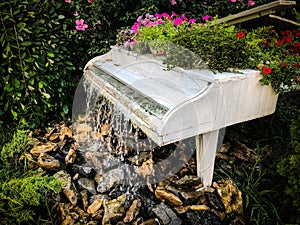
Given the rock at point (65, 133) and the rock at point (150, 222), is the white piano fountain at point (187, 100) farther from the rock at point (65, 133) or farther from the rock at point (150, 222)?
the rock at point (65, 133)

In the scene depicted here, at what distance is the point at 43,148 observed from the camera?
103 inches

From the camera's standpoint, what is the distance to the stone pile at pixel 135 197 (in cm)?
195

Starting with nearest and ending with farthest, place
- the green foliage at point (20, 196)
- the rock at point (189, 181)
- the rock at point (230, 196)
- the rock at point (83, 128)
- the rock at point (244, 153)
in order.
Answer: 1. the green foliage at point (20, 196)
2. the rock at point (230, 196)
3. the rock at point (189, 181)
4. the rock at point (244, 153)
5. the rock at point (83, 128)

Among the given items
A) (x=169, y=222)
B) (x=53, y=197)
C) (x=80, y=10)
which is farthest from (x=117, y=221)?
(x=80, y=10)

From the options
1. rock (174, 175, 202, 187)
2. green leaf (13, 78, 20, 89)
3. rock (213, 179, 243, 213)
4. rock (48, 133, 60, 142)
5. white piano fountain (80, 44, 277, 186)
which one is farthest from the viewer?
rock (48, 133, 60, 142)

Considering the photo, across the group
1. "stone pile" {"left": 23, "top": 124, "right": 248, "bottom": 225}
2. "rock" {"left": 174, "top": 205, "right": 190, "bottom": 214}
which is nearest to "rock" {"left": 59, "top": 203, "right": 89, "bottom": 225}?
"stone pile" {"left": 23, "top": 124, "right": 248, "bottom": 225}

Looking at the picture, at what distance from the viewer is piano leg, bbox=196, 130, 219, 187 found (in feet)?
6.32

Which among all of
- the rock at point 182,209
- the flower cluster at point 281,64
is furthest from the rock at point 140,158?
the flower cluster at point 281,64

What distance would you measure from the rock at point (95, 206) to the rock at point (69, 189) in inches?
4.9

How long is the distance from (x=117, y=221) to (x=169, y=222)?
37cm

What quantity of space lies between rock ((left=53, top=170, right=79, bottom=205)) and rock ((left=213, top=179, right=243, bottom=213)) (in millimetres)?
1106

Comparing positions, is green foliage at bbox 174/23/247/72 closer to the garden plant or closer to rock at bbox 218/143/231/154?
the garden plant

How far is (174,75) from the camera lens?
1.92m

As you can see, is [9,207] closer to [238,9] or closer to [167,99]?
[167,99]
